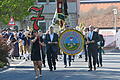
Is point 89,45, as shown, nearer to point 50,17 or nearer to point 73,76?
point 73,76

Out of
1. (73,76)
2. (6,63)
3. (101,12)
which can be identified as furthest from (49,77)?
(101,12)

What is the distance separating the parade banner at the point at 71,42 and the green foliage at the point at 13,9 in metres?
25.3

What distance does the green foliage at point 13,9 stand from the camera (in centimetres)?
4481

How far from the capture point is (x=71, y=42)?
19828 mm

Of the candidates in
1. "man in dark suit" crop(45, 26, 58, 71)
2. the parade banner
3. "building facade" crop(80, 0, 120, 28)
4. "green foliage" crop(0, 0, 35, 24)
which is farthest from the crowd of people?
"building facade" crop(80, 0, 120, 28)

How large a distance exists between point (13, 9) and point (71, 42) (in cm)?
2630

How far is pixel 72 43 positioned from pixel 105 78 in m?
4.10

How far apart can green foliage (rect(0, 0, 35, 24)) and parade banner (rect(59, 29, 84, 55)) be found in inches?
997

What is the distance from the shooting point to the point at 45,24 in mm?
53375

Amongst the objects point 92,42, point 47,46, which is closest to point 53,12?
point 47,46

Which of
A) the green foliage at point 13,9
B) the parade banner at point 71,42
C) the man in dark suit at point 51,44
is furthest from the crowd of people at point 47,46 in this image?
the green foliage at point 13,9

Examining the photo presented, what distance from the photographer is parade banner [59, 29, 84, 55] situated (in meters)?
19.6

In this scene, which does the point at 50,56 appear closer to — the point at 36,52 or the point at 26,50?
the point at 36,52

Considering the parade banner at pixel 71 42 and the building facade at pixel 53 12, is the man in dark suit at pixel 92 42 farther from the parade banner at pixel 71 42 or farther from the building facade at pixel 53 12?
the building facade at pixel 53 12
